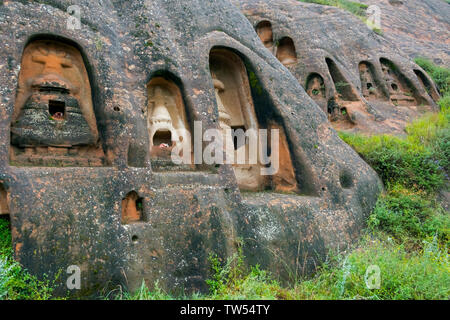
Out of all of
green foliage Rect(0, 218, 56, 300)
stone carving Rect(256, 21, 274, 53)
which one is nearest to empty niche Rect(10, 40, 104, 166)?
green foliage Rect(0, 218, 56, 300)

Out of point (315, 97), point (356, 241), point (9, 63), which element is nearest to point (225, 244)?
point (356, 241)

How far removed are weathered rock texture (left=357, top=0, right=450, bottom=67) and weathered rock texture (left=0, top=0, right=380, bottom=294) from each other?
32.6 feet

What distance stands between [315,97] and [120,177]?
7076 millimetres

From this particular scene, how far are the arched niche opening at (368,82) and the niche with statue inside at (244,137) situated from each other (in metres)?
5.89

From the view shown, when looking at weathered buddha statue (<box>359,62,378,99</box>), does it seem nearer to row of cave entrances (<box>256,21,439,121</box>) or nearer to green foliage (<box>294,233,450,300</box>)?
row of cave entrances (<box>256,21,439,121</box>)

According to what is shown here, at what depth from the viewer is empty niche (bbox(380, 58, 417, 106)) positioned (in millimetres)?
11109

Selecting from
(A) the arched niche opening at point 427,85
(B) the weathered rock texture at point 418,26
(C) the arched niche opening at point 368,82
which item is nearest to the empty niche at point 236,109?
(C) the arched niche opening at point 368,82

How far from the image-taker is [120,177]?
171 inches

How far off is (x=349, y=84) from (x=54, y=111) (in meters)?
8.11

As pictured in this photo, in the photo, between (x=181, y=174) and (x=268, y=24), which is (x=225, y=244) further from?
(x=268, y=24)

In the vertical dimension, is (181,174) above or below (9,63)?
below

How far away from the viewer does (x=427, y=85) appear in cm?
1168

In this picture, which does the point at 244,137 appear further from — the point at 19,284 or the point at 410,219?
the point at 19,284

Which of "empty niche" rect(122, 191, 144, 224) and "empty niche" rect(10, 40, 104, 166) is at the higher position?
"empty niche" rect(10, 40, 104, 166)
